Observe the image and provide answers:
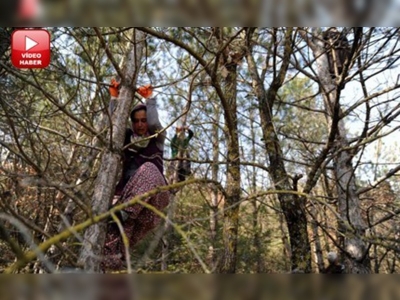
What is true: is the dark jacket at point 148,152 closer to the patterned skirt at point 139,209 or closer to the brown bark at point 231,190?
the patterned skirt at point 139,209

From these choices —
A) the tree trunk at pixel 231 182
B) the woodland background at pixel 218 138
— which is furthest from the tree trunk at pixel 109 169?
the tree trunk at pixel 231 182

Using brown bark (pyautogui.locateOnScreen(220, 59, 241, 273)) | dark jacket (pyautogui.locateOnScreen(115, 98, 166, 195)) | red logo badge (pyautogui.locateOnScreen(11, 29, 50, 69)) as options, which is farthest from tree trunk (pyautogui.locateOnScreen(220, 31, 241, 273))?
red logo badge (pyautogui.locateOnScreen(11, 29, 50, 69))

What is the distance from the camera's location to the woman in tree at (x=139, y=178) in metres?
1.94

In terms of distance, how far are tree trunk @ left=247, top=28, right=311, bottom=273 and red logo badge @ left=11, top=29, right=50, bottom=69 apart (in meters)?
1.06

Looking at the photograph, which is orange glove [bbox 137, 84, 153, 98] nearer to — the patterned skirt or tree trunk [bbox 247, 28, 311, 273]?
the patterned skirt

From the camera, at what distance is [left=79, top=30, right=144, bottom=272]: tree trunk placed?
150 centimetres

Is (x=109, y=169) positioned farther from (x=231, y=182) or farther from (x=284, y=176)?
(x=231, y=182)

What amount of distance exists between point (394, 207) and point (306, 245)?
1301 mm

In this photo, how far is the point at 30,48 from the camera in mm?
1673

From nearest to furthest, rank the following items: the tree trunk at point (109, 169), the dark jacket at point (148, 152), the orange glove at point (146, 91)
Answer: the tree trunk at point (109, 169), the dark jacket at point (148, 152), the orange glove at point (146, 91)

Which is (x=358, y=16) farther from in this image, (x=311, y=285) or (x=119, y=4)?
(x=311, y=285)

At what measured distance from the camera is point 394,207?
2.96 m

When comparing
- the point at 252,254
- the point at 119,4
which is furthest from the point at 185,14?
the point at 252,254

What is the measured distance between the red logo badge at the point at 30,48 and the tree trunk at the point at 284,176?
3.49ft
